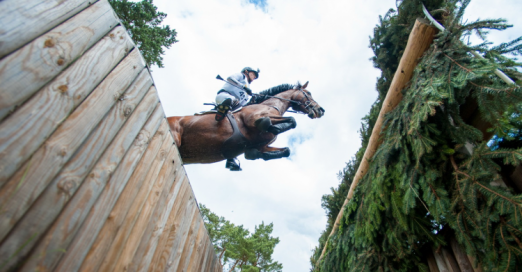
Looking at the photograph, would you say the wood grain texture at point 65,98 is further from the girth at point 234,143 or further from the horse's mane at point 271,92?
the horse's mane at point 271,92

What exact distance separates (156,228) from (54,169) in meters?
0.86

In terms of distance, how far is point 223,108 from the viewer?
361cm

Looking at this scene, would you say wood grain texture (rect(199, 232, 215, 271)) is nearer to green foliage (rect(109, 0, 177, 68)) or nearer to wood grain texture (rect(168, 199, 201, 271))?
wood grain texture (rect(168, 199, 201, 271))

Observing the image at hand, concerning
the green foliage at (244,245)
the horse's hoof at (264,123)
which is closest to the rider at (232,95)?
the horse's hoof at (264,123)

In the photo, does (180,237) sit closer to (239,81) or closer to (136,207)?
(136,207)

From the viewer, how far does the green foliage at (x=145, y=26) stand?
8.24 meters

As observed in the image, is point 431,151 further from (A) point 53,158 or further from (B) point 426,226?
(A) point 53,158

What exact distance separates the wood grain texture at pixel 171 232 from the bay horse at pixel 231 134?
1.41 metres

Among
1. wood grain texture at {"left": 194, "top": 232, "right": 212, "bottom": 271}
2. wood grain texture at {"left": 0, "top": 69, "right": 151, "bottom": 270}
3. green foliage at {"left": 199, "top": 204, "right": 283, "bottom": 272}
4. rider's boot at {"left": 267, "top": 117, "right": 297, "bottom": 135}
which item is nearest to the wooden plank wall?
wood grain texture at {"left": 0, "top": 69, "right": 151, "bottom": 270}

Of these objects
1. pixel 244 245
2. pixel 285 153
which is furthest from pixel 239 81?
pixel 244 245

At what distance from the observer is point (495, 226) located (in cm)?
193

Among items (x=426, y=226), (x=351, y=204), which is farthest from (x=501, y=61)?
(x=351, y=204)

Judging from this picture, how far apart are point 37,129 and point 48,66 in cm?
29

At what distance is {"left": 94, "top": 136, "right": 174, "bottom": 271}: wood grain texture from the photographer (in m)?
1.23
